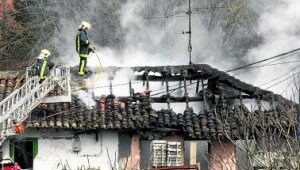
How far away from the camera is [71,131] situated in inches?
802

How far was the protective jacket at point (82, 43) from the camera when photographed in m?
20.1

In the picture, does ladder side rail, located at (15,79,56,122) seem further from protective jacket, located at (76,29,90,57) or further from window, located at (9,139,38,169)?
window, located at (9,139,38,169)

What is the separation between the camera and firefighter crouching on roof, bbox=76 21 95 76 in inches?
789

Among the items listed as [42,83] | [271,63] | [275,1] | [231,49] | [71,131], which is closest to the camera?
[42,83]

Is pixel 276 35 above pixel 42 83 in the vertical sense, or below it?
above

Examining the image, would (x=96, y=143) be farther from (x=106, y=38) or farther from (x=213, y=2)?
Result: (x=213, y=2)

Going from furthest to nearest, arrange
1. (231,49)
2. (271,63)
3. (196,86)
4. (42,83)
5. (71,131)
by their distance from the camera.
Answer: (231,49) → (271,63) → (196,86) → (71,131) → (42,83)

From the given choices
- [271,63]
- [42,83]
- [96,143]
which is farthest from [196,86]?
[271,63]

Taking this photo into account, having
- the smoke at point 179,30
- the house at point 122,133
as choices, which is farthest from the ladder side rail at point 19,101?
the smoke at point 179,30

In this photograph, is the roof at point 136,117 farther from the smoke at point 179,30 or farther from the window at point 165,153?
the smoke at point 179,30

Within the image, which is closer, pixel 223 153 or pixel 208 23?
pixel 223 153

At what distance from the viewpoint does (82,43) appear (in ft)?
66.2

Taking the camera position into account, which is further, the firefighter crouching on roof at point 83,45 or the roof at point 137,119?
the firefighter crouching on roof at point 83,45

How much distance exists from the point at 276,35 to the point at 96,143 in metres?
22.3
